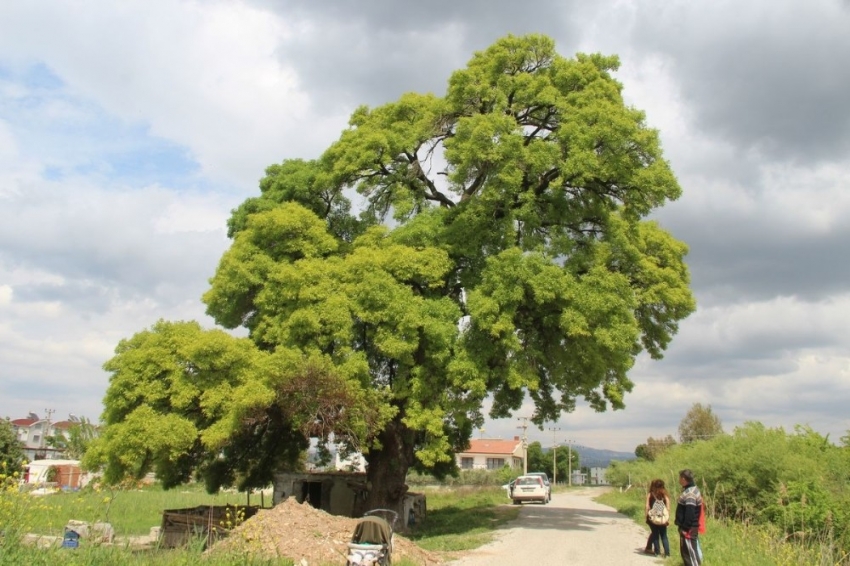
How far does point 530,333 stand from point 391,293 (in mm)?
4327

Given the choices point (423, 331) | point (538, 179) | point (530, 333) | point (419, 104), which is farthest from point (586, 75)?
point (423, 331)

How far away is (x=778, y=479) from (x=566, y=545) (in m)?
5.73

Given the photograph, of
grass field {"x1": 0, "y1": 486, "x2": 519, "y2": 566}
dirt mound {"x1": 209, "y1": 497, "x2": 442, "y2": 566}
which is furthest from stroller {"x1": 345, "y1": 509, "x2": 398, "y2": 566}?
dirt mound {"x1": 209, "y1": 497, "x2": 442, "y2": 566}

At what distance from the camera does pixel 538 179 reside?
1894 cm

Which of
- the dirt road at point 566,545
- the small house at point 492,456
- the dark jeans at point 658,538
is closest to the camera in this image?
the dirt road at point 566,545

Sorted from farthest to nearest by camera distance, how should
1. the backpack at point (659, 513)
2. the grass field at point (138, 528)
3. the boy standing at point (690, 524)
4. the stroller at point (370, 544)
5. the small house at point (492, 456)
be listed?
the small house at point (492, 456), the backpack at point (659, 513), the boy standing at point (690, 524), the stroller at point (370, 544), the grass field at point (138, 528)

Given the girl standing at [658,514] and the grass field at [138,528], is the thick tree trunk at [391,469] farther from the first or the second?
the girl standing at [658,514]

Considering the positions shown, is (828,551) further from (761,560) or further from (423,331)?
(423,331)

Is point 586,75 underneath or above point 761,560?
above

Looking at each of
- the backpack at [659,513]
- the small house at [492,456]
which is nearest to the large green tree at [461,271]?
the backpack at [659,513]

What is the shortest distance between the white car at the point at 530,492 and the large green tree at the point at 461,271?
12.1 m

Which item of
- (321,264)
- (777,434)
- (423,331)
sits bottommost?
(777,434)

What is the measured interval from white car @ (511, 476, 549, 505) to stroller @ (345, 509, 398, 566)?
23.5 meters

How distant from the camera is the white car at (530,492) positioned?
32375 millimetres
